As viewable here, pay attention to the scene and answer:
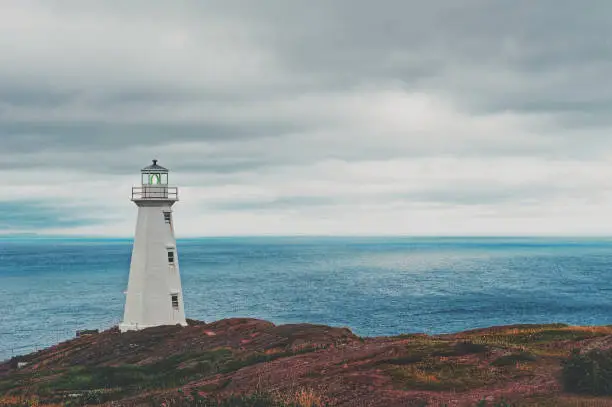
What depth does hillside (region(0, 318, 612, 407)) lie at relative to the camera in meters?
17.5

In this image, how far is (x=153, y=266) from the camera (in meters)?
40.4

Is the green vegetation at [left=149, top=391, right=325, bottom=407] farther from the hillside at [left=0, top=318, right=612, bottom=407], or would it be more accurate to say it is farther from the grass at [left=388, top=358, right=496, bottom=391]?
the grass at [left=388, top=358, right=496, bottom=391]

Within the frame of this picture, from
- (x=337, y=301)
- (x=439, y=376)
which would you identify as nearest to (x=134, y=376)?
(x=439, y=376)

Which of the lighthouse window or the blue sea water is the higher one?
the lighthouse window

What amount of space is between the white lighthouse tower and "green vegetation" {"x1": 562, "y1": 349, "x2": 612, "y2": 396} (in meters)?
28.8

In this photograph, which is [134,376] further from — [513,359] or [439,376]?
[513,359]

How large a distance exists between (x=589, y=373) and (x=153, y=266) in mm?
30270

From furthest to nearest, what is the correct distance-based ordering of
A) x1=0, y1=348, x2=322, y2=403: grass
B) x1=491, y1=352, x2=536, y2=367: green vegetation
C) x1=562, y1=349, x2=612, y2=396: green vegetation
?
x1=0, y1=348, x2=322, y2=403: grass
x1=491, y1=352, x2=536, y2=367: green vegetation
x1=562, y1=349, x2=612, y2=396: green vegetation

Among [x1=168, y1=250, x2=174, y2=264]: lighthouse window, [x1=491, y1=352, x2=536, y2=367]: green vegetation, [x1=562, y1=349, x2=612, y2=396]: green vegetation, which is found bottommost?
[x1=491, y1=352, x2=536, y2=367]: green vegetation

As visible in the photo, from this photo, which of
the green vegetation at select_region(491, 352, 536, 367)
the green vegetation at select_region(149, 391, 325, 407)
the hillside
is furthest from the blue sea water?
the green vegetation at select_region(491, 352, 536, 367)

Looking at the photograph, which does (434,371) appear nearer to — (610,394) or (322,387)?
(322,387)

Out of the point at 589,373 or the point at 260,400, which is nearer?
the point at 589,373

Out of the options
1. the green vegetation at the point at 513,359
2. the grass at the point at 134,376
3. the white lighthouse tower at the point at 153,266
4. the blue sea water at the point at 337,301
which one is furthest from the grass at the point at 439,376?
the blue sea water at the point at 337,301

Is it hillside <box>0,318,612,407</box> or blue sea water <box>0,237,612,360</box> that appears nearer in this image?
hillside <box>0,318,612,407</box>
